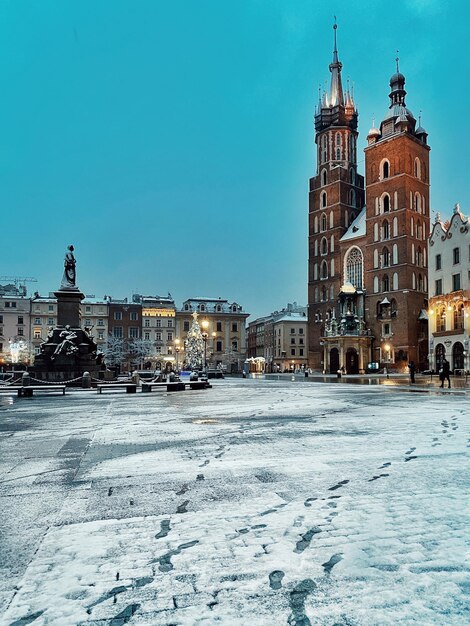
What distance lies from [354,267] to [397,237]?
1024 cm

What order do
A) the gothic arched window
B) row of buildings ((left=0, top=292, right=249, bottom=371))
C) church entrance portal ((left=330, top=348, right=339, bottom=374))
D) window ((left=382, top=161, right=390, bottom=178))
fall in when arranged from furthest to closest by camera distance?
row of buildings ((left=0, top=292, right=249, bottom=371)) → the gothic arched window → window ((left=382, top=161, right=390, bottom=178)) → church entrance portal ((left=330, top=348, right=339, bottom=374))

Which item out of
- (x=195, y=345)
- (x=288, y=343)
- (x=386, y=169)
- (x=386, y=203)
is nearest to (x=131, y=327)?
(x=195, y=345)

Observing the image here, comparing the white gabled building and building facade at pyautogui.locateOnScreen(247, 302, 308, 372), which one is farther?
building facade at pyautogui.locateOnScreen(247, 302, 308, 372)

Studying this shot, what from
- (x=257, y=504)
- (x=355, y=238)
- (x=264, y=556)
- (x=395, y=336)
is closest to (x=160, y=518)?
(x=257, y=504)

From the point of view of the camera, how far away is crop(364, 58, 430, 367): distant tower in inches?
2621

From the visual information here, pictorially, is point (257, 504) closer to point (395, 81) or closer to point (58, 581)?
point (58, 581)

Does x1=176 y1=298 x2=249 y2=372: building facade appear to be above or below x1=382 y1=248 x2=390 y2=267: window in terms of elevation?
below

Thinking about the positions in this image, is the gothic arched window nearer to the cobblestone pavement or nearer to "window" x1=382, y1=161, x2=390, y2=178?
"window" x1=382, y1=161, x2=390, y2=178

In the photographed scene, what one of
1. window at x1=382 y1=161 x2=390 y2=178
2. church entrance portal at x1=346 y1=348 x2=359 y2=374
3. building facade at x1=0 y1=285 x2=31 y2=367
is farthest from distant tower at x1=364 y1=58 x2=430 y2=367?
building facade at x1=0 y1=285 x2=31 y2=367

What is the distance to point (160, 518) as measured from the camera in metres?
4.89

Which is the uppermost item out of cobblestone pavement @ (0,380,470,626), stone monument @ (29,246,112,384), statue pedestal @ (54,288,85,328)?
statue pedestal @ (54,288,85,328)

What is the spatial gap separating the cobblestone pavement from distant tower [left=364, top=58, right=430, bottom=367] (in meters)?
60.0

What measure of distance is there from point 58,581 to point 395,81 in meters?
84.1

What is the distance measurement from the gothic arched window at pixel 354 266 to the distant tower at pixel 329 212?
133cm
